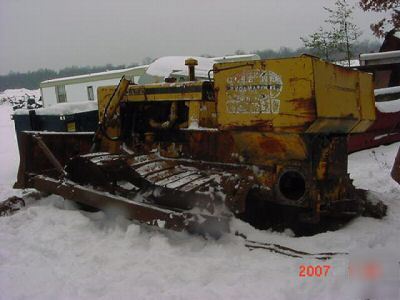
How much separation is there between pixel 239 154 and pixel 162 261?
127 cm

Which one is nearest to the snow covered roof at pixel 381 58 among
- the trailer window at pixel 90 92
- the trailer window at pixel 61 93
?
the trailer window at pixel 90 92

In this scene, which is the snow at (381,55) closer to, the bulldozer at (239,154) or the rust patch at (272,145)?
the bulldozer at (239,154)

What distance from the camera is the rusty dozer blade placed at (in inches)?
155

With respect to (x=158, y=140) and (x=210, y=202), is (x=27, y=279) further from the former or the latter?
(x=158, y=140)

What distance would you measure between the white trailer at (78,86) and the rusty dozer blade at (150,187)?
18.4 metres

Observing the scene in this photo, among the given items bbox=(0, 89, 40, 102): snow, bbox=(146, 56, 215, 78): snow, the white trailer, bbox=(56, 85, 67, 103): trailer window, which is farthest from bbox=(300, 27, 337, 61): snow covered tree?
bbox=(0, 89, 40, 102): snow

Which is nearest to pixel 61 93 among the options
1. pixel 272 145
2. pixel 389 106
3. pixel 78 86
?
pixel 78 86

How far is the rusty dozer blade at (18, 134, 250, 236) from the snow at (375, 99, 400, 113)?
4.54 metres

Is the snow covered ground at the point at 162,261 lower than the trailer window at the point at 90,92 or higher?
lower

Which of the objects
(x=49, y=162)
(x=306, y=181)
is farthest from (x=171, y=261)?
(x=49, y=162)

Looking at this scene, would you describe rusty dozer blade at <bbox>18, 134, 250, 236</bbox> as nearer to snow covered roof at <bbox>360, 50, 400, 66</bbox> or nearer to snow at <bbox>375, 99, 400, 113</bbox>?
snow at <bbox>375, 99, 400, 113</bbox>

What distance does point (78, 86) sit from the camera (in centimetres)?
2834

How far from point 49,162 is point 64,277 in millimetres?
2692

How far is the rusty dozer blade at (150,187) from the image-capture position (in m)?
3.95
